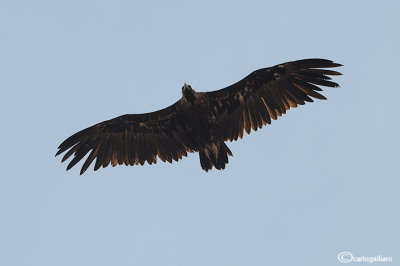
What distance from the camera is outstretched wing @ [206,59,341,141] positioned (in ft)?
80.1

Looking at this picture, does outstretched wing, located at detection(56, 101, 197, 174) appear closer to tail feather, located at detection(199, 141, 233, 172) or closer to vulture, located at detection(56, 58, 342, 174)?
vulture, located at detection(56, 58, 342, 174)

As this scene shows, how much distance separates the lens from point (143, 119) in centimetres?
2541

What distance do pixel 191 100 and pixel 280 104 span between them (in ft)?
9.03

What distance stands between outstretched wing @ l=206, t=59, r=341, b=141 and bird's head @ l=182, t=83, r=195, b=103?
20.9 inches

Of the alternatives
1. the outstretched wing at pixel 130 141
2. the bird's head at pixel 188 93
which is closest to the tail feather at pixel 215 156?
→ the outstretched wing at pixel 130 141

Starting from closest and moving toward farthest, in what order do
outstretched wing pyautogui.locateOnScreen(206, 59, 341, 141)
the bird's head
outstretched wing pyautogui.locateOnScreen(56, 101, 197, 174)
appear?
the bird's head < outstretched wing pyautogui.locateOnScreen(206, 59, 341, 141) < outstretched wing pyautogui.locateOnScreen(56, 101, 197, 174)

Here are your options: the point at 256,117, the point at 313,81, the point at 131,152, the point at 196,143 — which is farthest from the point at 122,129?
the point at 313,81

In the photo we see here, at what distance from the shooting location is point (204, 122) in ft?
80.7

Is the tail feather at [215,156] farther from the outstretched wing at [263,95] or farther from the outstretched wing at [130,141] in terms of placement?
the outstretched wing at [130,141]

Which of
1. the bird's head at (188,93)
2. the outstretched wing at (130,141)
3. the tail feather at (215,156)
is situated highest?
the bird's head at (188,93)

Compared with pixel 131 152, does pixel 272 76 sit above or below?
above

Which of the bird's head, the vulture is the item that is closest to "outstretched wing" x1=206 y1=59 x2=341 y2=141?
the vulture

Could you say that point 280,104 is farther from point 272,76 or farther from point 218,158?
point 218,158

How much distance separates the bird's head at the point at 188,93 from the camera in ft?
79.1
